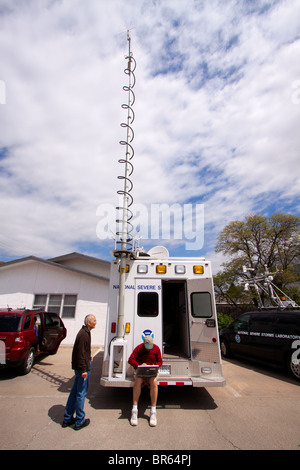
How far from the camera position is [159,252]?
561cm

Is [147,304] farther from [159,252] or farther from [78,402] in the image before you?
Answer: [78,402]

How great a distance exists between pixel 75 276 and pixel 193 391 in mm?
8564

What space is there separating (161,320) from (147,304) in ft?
1.44

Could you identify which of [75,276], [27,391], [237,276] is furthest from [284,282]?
[27,391]

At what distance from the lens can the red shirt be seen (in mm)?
4282

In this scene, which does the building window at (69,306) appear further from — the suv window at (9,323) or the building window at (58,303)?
the suv window at (9,323)

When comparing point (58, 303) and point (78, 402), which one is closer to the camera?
point (78, 402)

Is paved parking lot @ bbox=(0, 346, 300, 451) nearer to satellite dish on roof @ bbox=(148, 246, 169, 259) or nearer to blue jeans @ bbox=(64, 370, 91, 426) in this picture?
blue jeans @ bbox=(64, 370, 91, 426)

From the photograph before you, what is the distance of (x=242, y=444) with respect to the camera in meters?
3.28

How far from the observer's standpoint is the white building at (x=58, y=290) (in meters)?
11.7

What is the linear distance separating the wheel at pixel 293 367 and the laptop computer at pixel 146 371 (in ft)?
14.5

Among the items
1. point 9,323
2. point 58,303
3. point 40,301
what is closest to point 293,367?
point 9,323

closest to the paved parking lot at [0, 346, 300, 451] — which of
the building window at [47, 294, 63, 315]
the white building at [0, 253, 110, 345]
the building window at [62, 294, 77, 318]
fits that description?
the white building at [0, 253, 110, 345]

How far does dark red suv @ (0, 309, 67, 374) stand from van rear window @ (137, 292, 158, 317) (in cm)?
355
